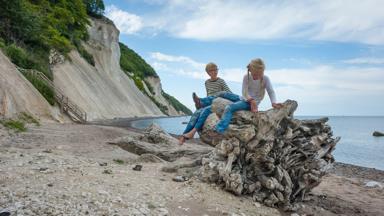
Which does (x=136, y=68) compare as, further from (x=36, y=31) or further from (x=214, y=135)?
(x=214, y=135)

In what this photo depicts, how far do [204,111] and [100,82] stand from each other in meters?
44.1

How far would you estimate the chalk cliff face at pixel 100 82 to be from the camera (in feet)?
131

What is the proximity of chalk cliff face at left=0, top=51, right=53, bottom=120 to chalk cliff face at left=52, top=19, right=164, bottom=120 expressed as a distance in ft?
42.8

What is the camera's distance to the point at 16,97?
20703 mm

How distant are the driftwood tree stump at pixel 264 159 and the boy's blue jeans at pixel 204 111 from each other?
17 centimetres

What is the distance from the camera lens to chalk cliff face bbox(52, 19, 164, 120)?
3997cm

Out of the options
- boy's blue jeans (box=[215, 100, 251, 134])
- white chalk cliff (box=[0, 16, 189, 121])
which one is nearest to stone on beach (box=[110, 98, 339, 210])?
boy's blue jeans (box=[215, 100, 251, 134])

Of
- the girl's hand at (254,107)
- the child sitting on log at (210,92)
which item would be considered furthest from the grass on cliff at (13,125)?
the girl's hand at (254,107)

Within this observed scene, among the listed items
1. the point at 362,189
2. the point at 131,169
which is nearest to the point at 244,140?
the point at 131,169

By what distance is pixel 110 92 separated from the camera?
53.4 meters

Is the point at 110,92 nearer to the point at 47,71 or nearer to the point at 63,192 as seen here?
the point at 47,71

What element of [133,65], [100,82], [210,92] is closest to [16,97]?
[210,92]

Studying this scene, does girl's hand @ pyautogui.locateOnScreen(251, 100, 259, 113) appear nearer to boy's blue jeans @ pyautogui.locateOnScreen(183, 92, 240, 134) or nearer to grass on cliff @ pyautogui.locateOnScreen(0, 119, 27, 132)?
boy's blue jeans @ pyautogui.locateOnScreen(183, 92, 240, 134)

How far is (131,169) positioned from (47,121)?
632 inches
